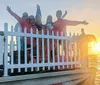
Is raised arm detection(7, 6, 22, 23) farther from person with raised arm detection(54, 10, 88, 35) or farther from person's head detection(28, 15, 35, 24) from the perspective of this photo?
person with raised arm detection(54, 10, 88, 35)

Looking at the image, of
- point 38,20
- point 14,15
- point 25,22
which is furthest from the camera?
point 38,20

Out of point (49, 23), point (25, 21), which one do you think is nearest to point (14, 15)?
point (25, 21)

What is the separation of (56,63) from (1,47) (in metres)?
1.80

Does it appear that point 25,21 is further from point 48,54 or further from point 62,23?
point 48,54

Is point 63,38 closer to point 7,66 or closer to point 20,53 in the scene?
point 20,53

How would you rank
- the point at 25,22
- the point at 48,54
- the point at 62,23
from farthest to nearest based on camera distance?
the point at 62,23, the point at 25,22, the point at 48,54

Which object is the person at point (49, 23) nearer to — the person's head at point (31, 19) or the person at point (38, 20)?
the person at point (38, 20)

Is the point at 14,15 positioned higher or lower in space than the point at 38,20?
higher

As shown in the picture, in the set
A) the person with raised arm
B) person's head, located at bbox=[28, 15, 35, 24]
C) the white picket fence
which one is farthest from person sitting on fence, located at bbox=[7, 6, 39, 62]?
the white picket fence

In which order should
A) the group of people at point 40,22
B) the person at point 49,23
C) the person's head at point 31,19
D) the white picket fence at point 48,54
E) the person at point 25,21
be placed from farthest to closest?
the person at point 49,23
the person's head at point 31,19
the group of people at point 40,22
the person at point 25,21
the white picket fence at point 48,54

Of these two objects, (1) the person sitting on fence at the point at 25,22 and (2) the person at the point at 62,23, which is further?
(2) the person at the point at 62,23

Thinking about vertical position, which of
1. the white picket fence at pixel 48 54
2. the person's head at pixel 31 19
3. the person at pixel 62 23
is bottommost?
the white picket fence at pixel 48 54

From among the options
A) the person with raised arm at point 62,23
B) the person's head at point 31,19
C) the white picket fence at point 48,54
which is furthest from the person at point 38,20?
the white picket fence at point 48,54

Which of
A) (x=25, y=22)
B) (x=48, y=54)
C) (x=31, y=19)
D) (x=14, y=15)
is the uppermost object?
(x=14, y=15)
